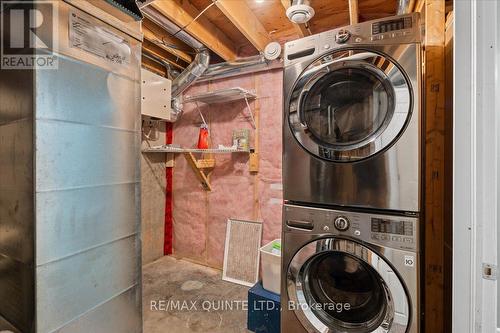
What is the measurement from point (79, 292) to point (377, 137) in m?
1.42

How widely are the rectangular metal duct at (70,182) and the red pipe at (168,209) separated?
1961 millimetres

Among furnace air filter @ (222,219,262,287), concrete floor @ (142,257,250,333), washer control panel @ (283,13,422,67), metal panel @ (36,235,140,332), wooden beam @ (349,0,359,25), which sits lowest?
concrete floor @ (142,257,250,333)

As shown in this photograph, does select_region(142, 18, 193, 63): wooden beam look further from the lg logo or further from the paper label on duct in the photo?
the lg logo

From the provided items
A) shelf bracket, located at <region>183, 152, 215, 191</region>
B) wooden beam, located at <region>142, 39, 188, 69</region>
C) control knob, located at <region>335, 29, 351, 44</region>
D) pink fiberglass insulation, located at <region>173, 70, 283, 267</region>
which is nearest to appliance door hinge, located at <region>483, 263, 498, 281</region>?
control knob, located at <region>335, 29, 351, 44</region>

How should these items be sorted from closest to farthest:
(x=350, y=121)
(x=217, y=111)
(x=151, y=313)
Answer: (x=350, y=121)
(x=151, y=313)
(x=217, y=111)

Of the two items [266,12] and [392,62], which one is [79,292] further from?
[266,12]

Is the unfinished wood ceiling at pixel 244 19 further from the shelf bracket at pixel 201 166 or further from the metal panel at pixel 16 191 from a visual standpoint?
the metal panel at pixel 16 191

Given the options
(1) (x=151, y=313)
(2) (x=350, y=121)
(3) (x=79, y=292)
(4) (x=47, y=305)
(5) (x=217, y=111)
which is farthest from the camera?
(5) (x=217, y=111)

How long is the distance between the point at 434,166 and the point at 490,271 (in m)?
0.56

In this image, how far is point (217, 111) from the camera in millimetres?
2756

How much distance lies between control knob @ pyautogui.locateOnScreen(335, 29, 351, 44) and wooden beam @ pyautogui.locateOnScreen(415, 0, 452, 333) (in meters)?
0.34

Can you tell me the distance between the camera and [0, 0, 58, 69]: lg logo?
0.84 meters

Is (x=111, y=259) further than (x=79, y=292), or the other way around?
(x=111, y=259)

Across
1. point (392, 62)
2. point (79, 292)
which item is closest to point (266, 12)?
point (392, 62)
